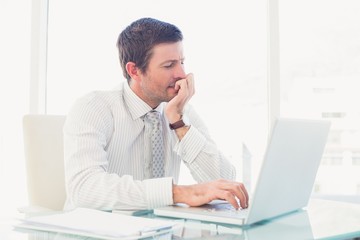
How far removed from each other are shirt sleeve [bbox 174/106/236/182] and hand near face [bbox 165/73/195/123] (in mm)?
82

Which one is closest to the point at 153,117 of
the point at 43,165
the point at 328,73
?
the point at 43,165

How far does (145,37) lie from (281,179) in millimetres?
931

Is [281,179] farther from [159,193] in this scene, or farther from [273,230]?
[159,193]

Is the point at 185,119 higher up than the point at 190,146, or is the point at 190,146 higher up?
the point at 185,119

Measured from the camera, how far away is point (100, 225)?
1.00 m

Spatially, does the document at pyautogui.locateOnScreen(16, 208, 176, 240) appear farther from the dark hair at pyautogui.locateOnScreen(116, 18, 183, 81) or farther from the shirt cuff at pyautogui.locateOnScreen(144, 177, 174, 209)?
the dark hair at pyautogui.locateOnScreen(116, 18, 183, 81)

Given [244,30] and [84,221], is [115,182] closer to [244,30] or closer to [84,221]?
[84,221]

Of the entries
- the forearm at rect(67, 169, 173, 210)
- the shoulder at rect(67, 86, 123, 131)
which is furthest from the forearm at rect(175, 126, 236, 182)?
the forearm at rect(67, 169, 173, 210)

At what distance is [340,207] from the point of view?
143 cm

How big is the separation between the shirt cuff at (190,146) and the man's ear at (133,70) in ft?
1.04

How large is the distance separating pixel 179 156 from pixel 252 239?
940 mm

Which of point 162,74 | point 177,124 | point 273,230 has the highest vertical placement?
point 162,74

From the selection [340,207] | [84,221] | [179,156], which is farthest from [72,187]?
[340,207]

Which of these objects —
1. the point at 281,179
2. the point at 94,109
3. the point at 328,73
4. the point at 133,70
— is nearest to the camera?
the point at 281,179
